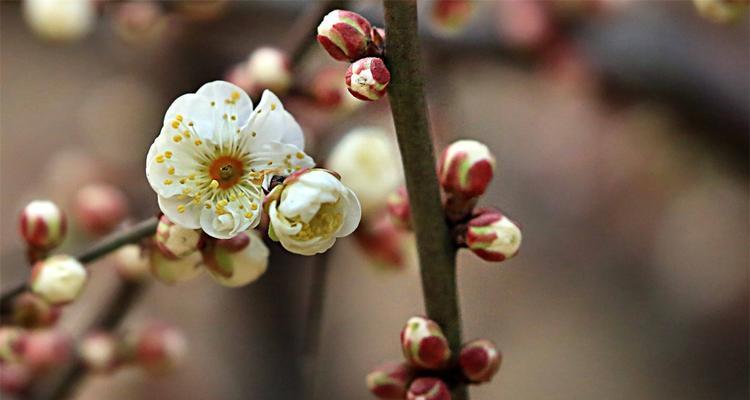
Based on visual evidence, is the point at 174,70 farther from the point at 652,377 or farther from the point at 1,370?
the point at 652,377

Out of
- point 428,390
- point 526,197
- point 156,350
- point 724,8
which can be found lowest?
point 428,390

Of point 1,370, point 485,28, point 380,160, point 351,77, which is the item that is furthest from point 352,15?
point 485,28

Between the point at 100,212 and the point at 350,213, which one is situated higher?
the point at 100,212

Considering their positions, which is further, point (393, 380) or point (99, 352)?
point (99, 352)

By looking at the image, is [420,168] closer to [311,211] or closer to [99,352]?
[311,211]

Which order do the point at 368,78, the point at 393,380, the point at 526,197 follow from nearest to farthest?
1. the point at 368,78
2. the point at 393,380
3. the point at 526,197

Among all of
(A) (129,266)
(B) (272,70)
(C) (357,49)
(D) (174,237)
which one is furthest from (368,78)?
(A) (129,266)

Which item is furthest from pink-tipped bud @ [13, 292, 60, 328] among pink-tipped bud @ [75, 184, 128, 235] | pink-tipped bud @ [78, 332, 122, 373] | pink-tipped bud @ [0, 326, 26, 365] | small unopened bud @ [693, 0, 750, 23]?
small unopened bud @ [693, 0, 750, 23]
